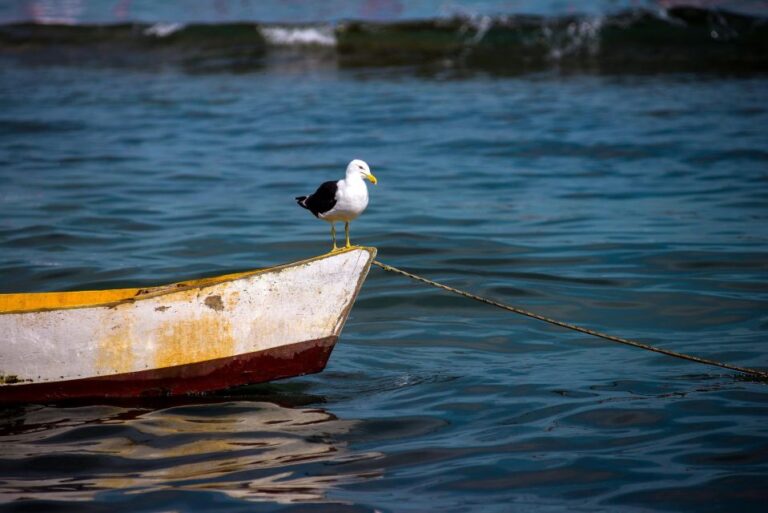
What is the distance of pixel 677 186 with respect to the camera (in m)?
13.2

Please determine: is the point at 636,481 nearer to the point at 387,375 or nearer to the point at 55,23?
the point at 387,375

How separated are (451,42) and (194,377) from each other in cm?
2092

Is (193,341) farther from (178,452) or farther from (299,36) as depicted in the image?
(299,36)

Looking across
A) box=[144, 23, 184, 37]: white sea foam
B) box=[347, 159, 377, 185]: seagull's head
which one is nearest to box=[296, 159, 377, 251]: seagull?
box=[347, 159, 377, 185]: seagull's head

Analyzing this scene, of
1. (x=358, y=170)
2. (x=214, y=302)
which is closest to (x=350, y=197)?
(x=358, y=170)

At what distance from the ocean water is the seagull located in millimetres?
1252

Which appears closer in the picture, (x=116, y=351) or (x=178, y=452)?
(x=178, y=452)

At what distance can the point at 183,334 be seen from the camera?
6.37m

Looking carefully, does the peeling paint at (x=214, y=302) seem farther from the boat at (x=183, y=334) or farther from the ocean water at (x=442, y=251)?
the ocean water at (x=442, y=251)

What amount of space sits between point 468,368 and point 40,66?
2153cm

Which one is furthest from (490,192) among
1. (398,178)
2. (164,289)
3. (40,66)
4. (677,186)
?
(40,66)

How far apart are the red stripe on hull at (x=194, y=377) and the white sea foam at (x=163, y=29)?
23.1 m

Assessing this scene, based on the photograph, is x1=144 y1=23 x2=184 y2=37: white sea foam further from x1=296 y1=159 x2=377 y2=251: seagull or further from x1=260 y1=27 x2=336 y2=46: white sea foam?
x1=296 y1=159 x2=377 y2=251: seagull

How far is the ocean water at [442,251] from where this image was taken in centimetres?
561
